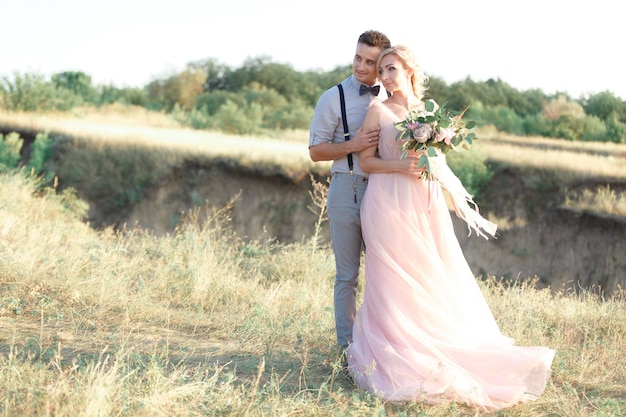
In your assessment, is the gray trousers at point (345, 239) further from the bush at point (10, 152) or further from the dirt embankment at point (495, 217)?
the bush at point (10, 152)

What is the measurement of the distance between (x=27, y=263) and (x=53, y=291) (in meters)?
0.50

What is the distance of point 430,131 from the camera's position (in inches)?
171

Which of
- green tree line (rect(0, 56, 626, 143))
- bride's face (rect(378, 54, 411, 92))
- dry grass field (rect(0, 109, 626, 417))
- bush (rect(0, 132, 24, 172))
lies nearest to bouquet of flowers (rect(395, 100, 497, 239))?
bride's face (rect(378, 54, 411, 92))

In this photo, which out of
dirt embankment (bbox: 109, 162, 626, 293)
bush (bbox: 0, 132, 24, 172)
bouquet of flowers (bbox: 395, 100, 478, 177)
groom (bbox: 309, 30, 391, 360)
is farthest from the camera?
bush (bbox: 0, 132, 24, 172)

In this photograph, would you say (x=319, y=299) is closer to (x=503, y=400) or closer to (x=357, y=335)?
(x=357, y=335)

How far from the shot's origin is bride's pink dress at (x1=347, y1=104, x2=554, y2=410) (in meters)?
4.21

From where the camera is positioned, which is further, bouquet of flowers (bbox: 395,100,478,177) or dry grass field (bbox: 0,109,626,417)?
bouquet of flowers (bbox: 395,100,478,177)

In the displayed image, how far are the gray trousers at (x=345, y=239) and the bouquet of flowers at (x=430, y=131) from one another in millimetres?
495

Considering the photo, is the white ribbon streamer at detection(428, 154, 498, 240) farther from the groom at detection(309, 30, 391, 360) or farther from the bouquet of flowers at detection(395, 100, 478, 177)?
the groom at detection(309, 30, 391, 360)

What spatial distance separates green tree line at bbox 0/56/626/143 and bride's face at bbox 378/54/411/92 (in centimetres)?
1067

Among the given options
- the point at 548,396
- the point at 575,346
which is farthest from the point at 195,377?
the point at 575,346

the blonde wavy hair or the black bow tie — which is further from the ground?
the blonde wavy hair

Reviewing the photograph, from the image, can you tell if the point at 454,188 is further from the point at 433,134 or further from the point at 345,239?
the point at 345,239

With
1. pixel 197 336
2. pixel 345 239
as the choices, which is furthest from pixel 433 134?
pixel 197 336
